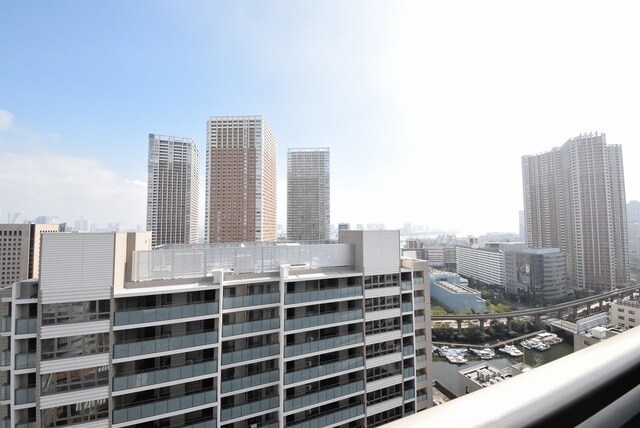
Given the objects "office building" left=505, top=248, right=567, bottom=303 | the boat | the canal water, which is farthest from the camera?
"office building" left=505, top=248, right=567, bottom=303

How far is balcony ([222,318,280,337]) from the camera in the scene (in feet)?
19.1

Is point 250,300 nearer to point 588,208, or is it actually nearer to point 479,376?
point 479,376

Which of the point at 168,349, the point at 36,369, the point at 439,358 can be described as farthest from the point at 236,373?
the point at 439,358

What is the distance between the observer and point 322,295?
6598 millimetres

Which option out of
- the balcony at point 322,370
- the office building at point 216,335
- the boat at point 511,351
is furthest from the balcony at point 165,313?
the boat at point 511,351

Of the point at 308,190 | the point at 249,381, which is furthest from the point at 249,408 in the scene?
the point at 308,190

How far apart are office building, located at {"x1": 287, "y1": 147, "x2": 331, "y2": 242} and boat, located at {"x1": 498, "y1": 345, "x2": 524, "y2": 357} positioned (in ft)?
66.1

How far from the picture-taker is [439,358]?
18.4 m

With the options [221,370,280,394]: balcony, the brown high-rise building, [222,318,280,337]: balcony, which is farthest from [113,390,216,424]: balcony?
the brown high-rise building

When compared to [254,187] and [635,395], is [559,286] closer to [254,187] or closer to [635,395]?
[254,187]

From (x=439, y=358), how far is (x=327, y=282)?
50.4 feet

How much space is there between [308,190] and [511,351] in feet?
78.0

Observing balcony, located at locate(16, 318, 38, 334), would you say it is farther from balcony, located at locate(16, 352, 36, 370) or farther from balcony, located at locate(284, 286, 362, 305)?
balcony, located at locate(284, 286, 362, 305)

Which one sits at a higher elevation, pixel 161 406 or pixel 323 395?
pixel 161 406
